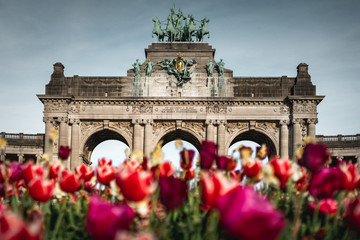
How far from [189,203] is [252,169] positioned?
3.40ft

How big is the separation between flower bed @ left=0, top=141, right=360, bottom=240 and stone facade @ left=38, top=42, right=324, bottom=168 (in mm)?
33414

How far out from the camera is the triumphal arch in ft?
133

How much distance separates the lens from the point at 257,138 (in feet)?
144

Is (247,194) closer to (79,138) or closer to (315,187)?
(315,187)

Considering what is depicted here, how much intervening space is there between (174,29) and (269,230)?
143 ft

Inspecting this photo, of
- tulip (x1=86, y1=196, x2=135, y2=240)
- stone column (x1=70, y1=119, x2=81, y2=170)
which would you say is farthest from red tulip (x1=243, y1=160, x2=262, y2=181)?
stone column (x1=70, y1=119, x2=81, y2=170)

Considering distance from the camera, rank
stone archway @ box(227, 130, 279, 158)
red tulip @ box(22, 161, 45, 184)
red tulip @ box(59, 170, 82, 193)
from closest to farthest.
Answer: red tulip @ box(22, 161, 45, 184)
red tulip @ box(59, 170, 82, 193)
stone archway @ box(227, 130, 279, 158)

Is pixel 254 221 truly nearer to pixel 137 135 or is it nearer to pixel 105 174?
pixel 105 174

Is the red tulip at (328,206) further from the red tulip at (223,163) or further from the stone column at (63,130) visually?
the stone column at (63,130)

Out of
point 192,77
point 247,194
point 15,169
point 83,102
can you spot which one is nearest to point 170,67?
point 192,77

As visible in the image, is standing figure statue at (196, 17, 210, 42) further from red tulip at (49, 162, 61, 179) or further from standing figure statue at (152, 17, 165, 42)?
red tulip at (49, 162, 61, 179)

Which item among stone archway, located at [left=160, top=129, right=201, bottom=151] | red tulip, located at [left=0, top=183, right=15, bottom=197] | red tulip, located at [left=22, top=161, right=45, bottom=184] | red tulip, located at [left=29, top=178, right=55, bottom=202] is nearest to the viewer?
red tulip, located at [left=29, top=178, right=55, bottom=202]

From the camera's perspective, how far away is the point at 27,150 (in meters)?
43.8

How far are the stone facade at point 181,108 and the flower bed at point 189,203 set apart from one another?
3341 centimetres
